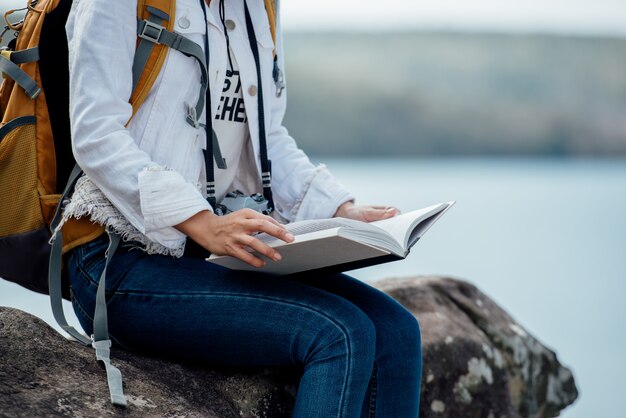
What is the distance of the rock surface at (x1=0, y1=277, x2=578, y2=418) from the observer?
44.9 inches

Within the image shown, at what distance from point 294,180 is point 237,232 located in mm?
451

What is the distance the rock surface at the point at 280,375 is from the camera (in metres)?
1.14

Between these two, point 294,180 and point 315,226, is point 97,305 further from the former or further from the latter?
point 294,180

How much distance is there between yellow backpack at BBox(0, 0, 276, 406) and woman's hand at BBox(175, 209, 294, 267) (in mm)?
183

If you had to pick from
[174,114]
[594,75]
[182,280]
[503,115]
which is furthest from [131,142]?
[594,75]

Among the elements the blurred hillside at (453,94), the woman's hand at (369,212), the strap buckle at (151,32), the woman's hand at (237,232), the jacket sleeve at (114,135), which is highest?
the strap buckle at (151,32)

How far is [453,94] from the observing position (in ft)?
73.7

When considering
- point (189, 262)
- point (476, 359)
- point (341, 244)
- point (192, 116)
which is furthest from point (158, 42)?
point (476, 359)

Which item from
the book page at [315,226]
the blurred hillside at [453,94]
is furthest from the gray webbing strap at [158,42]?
the blurred hillside at [453,94]

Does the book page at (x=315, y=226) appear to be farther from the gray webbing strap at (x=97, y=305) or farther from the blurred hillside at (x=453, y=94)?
the blurred hillside at (x=453, y=94)

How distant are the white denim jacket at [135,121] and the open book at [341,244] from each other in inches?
4.5

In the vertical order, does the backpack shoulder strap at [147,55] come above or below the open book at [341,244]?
above

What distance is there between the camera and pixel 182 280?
4.02ft

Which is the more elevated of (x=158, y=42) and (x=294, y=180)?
(x=158, y=42)
